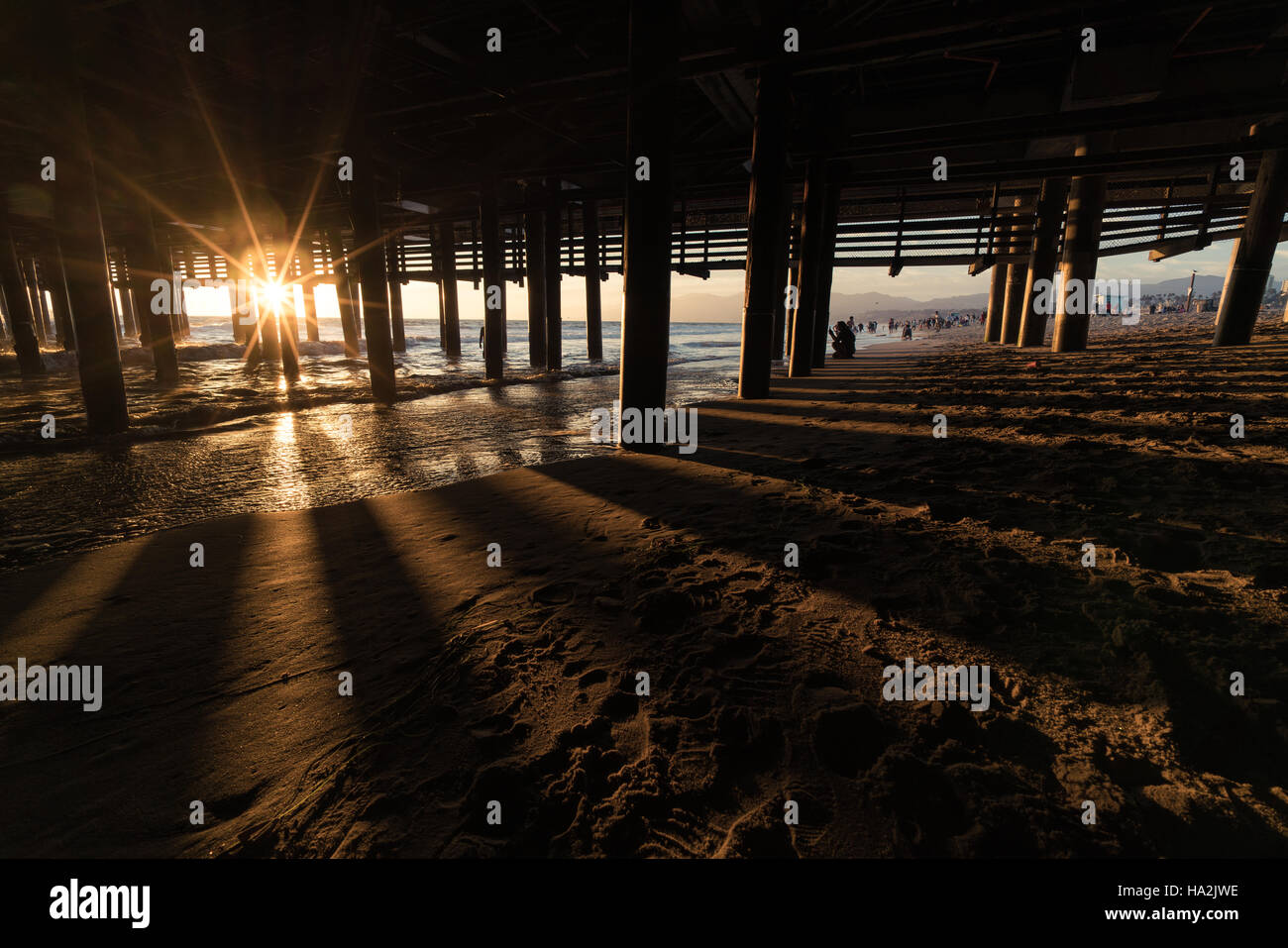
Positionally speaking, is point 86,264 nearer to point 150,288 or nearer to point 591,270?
point 150,288

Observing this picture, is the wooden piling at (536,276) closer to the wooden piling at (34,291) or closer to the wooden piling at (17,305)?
the wooden piling at (17,305)

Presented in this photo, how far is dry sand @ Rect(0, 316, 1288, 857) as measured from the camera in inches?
62.9

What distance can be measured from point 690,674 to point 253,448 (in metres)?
7.48

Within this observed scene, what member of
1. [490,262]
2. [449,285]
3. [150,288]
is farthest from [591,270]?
[150,288]

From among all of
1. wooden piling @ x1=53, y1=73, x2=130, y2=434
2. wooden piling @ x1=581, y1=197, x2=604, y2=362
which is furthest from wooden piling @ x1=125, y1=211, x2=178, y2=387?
wooden piling @ x1=581, y1=197, x2=604, y2=362

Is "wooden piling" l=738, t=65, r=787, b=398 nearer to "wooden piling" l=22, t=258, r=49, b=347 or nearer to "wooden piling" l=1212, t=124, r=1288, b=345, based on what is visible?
"wooden piling" l=1212, t=124, r=1288, b=345

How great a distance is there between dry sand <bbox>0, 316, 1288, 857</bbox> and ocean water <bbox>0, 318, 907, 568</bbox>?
41.0 inches

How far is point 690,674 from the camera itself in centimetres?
223

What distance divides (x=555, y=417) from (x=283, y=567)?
605 centimetres

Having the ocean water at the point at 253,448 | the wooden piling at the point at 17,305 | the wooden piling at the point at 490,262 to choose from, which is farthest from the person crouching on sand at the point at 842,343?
the wooden piling at the point at 17,305

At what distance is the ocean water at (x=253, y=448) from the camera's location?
15.3 feet
